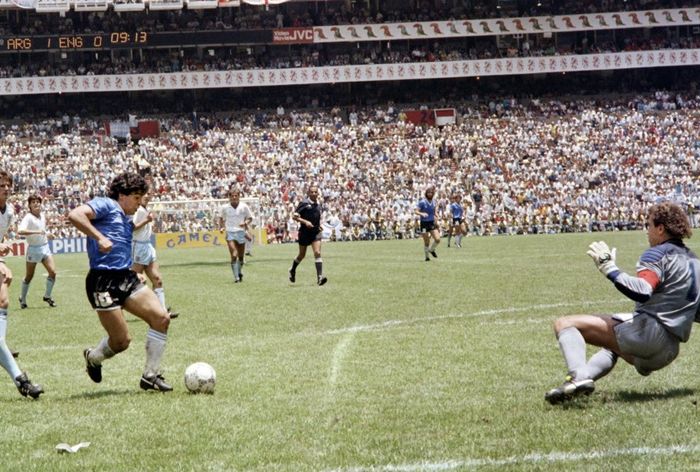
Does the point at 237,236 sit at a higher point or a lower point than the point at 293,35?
lower

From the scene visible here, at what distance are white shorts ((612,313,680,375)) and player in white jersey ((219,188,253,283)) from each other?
1685 centimetres

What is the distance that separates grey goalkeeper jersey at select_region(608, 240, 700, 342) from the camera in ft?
24.8

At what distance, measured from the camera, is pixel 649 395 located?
8047mm

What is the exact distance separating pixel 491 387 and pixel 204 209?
144 feet

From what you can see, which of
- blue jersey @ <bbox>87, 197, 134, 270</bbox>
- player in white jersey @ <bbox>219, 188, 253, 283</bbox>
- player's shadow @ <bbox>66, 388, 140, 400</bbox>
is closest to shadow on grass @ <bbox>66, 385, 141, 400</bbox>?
player's shadow @ <bbox>66, 388, 140, 400</bbox>

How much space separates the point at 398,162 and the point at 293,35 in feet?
46.8

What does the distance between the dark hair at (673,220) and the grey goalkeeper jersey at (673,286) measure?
0.09m

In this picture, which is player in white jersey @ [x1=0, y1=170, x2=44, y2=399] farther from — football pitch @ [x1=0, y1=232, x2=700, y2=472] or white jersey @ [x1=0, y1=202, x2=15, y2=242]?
white jersey @ [x1=0, y1=202, x2=15, y2=242]

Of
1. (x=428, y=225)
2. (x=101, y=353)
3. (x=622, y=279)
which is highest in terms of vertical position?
(x=622, y=279)

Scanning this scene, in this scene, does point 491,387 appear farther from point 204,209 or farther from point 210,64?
point 210,64

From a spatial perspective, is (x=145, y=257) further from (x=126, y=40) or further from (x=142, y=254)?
(x=126, y=40)

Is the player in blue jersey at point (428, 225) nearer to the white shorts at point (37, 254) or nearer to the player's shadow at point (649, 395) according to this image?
the white shorts at point (37, 254)

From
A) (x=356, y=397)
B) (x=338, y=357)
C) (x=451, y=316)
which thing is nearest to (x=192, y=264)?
(x=451, y=316)

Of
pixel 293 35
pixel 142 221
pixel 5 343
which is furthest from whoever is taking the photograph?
pixel 293 35
